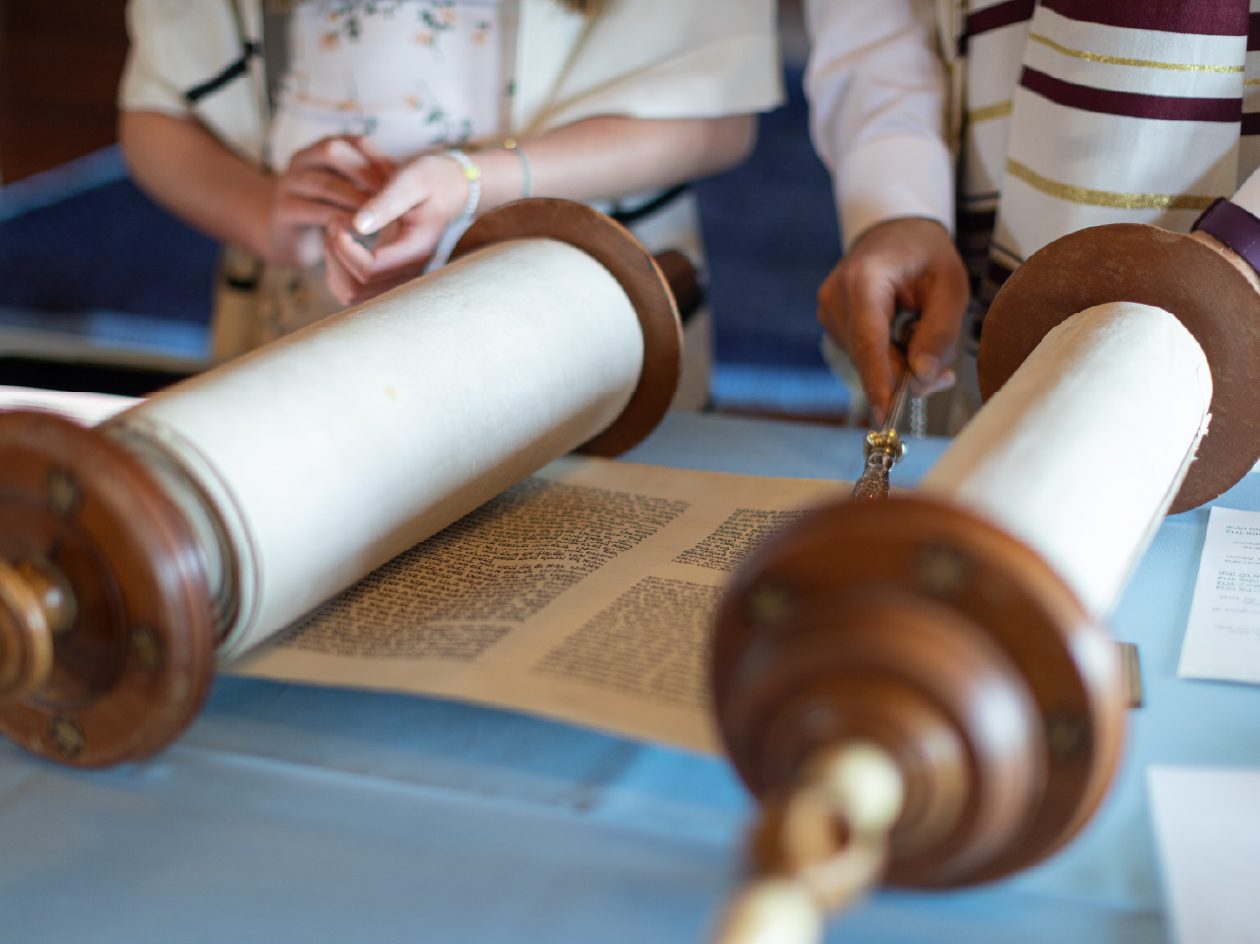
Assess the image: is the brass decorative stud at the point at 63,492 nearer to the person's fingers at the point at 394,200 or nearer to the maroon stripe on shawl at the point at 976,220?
the person's fingers at the point at 394,200

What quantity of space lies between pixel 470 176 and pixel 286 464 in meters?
0.42

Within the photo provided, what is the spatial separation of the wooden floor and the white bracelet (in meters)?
2.28

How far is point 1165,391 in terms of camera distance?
442 mm

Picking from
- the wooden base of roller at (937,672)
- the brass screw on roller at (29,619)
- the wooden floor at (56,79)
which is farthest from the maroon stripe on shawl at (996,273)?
the wooden floor at (56,79)

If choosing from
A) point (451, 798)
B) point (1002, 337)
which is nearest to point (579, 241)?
point (1002, 337)

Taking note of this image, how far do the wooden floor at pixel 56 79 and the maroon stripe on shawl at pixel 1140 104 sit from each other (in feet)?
8.47

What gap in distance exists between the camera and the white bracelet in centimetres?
77

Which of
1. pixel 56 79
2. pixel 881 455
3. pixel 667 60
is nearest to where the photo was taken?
pixel 881 455

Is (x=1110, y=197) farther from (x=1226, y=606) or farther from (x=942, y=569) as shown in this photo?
(x=942, y=569)

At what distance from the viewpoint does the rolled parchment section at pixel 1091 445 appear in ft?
1.12

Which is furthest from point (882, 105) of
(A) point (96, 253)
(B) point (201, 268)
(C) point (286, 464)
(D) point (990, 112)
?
(A) point (96, 253)

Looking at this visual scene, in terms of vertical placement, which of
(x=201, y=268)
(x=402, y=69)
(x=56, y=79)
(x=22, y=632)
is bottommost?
(x=201, y=268)

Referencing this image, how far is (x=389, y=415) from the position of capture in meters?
0.46

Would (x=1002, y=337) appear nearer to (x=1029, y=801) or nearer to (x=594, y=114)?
(x=1029, y=801)
